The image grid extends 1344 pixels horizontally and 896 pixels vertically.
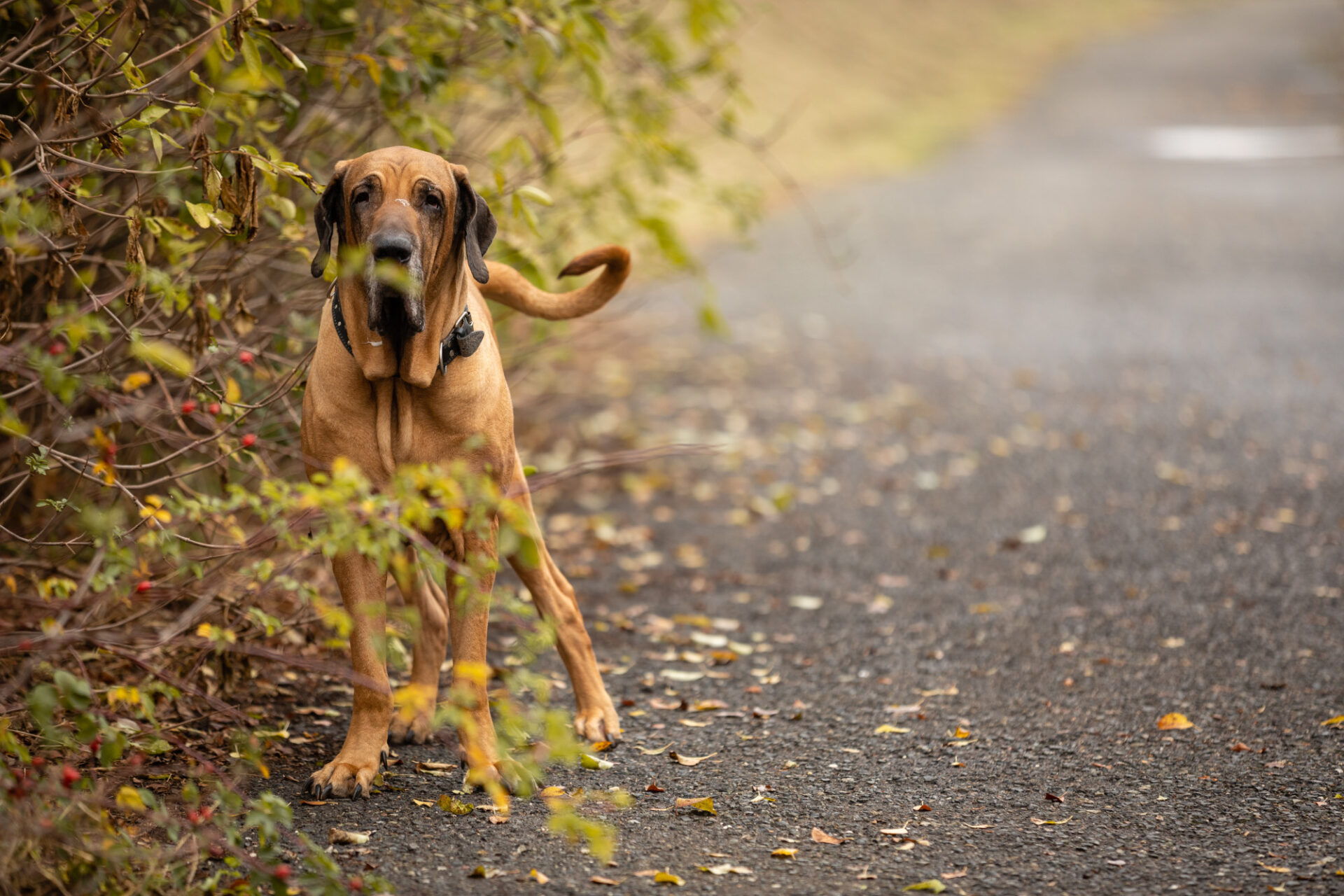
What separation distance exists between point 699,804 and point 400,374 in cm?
149

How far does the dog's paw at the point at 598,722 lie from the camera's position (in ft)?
13.1

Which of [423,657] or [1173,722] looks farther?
[1173,722]

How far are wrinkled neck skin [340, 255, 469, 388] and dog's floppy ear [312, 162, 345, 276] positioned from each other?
4.3 inches

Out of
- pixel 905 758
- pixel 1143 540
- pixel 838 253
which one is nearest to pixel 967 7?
pixel 838 253

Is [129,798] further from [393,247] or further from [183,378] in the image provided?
[183,378]

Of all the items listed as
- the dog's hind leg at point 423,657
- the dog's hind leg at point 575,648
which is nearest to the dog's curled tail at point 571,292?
the dog's hind leg at point 575,648

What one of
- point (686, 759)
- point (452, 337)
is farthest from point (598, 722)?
point (452, 337)

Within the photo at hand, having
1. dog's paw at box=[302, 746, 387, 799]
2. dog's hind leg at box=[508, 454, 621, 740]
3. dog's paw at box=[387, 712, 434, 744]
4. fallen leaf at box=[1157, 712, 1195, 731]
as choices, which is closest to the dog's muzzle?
dog's hind leg at box=[508, 454, 621, 740]

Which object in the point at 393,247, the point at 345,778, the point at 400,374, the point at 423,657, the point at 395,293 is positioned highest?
the point at 393,247

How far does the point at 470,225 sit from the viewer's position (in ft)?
10.9

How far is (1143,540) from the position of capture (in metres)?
6.15

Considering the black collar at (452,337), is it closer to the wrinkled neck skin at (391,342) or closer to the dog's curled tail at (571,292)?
the wrinkled neck skin at (391,342)

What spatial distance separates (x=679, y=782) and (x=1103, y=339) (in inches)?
312

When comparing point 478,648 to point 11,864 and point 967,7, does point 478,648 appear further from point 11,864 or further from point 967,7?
point 967,7
